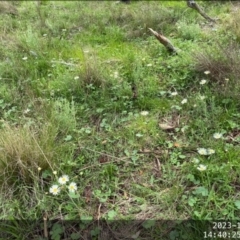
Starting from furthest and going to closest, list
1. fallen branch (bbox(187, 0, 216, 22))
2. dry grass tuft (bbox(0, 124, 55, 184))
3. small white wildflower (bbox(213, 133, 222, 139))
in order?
fallen branch (bbox(187, 0, 216, 22)) → small white wildflower (bbox(213, 133, 222, 139)) → dry grass tuft (bbox(0, 124, 55, 184))

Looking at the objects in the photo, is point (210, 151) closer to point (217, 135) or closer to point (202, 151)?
point (202, 151)

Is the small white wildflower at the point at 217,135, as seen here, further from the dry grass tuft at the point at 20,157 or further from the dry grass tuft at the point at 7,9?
the dry grass tuft at the point at 7,9

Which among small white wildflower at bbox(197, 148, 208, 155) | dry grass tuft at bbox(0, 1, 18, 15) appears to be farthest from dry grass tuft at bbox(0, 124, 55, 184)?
dry grass tuft at bbox(0, 1, 18, 15)

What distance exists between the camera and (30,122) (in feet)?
8.36

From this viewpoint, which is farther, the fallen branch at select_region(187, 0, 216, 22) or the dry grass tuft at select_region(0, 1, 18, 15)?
the dry grass tuft at select_region(0, 1, 18, 15)

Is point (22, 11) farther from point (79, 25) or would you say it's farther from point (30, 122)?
point (30, 122)

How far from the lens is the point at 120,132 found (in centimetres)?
258

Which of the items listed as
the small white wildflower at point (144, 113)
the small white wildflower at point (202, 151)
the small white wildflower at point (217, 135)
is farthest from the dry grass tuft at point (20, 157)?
the small white wildflower at point (217, 135)

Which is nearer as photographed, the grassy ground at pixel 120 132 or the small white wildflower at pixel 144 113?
the grassy ground at pixel 120 132

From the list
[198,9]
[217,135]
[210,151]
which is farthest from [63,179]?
[198,9]

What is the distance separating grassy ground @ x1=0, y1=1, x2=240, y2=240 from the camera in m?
1.99

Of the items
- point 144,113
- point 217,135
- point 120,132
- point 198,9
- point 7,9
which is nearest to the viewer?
point 217,135

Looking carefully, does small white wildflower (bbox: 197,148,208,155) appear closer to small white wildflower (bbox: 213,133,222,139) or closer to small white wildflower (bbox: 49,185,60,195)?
small white wildflower (bbox: 213,133,222,139)

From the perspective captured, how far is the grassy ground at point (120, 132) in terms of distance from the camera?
1994 mm
